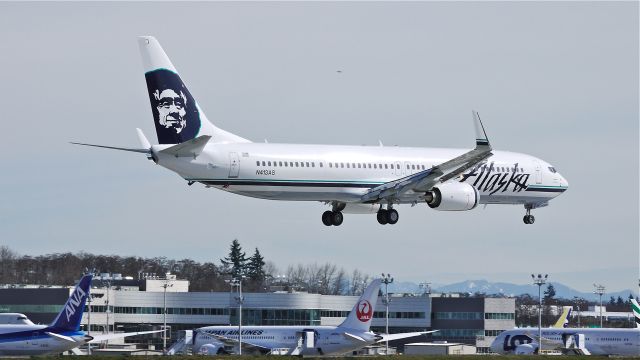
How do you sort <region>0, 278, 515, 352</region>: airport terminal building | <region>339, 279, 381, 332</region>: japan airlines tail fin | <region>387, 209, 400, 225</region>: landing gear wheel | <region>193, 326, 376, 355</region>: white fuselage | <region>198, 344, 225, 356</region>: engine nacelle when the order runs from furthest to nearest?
<region>0, 278, 515, 352</region>: airport terminal building < <region>198, 344, 225, 356</region>: engine nacelle < <region>339, 279, 381, 332</region>: japan airlines tail fin < <region>193, 326, 376, 355</region>: white fuselage < <region>387, 209, 400, 225</region>: landing gear wheel

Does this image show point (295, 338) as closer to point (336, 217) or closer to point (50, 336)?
point (336, 217)

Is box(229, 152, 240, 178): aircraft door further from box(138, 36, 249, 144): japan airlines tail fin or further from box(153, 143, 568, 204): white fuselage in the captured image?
box(138, 36, 249, 144): japan airlines tail fin

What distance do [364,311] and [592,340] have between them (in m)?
20.4

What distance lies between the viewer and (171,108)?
75.9 m

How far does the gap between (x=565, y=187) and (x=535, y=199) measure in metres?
3.37

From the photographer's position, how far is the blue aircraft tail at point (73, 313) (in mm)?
80875

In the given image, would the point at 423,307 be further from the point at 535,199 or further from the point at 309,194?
the point at 309,194

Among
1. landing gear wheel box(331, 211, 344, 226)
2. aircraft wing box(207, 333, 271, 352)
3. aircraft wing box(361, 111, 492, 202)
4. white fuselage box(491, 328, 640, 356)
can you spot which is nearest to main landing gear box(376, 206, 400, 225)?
aircraft wing box(361, 111, 492, 202)

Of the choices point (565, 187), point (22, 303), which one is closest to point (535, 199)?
point (565, 187)

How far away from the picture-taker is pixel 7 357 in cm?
7900

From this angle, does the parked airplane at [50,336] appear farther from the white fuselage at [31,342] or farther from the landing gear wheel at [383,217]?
the landing gear wheel at [383,217]

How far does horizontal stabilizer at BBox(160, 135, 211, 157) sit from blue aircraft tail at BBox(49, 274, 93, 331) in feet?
45.4

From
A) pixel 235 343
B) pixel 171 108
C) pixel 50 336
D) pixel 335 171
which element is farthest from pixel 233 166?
pixel 235 343

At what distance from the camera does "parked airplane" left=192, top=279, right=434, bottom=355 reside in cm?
9625
